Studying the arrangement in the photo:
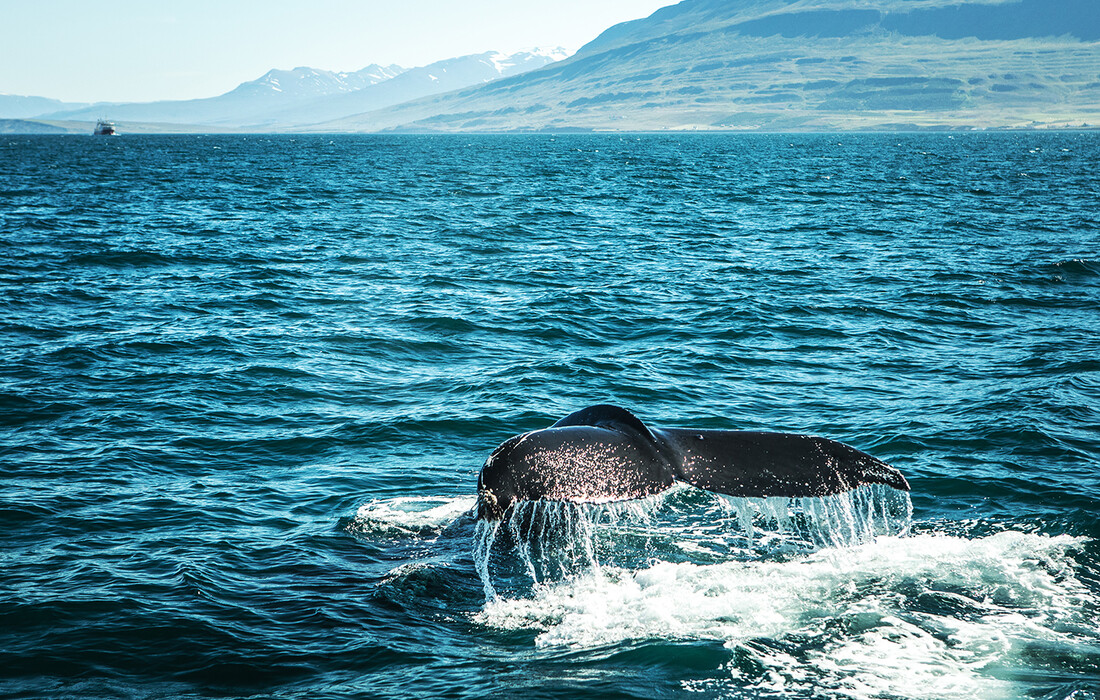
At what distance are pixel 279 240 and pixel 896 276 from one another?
16.9m

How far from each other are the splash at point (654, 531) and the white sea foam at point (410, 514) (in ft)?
2.61

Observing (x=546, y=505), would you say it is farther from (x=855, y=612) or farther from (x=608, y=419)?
(x=855, y=612)

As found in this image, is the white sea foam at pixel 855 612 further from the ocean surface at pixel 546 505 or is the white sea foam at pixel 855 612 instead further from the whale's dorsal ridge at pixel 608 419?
the whale's dorsal ridge at pixel 608 419

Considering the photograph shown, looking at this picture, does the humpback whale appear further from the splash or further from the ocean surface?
the splash

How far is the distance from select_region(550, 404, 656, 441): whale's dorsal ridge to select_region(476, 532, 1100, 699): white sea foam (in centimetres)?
160

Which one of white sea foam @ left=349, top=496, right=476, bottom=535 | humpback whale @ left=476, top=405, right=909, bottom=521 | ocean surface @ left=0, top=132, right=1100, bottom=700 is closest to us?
humpback whale @ left=476, top=405, right=909, bottom=521

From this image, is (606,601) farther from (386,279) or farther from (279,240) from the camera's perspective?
(279,240)

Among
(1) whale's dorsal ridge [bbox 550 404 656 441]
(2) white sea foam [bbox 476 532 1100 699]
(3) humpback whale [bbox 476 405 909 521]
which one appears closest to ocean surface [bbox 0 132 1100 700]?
(2) white sea foam [bbox 476 532 1100 699]

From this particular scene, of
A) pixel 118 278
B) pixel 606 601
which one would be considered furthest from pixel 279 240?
pixel 606 601

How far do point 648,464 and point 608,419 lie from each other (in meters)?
0.42

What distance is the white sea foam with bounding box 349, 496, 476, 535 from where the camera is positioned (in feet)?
26.0

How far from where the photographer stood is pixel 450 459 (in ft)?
32.9

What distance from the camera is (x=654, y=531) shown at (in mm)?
7926

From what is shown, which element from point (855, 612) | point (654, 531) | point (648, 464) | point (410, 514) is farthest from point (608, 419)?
point (410, 514)
